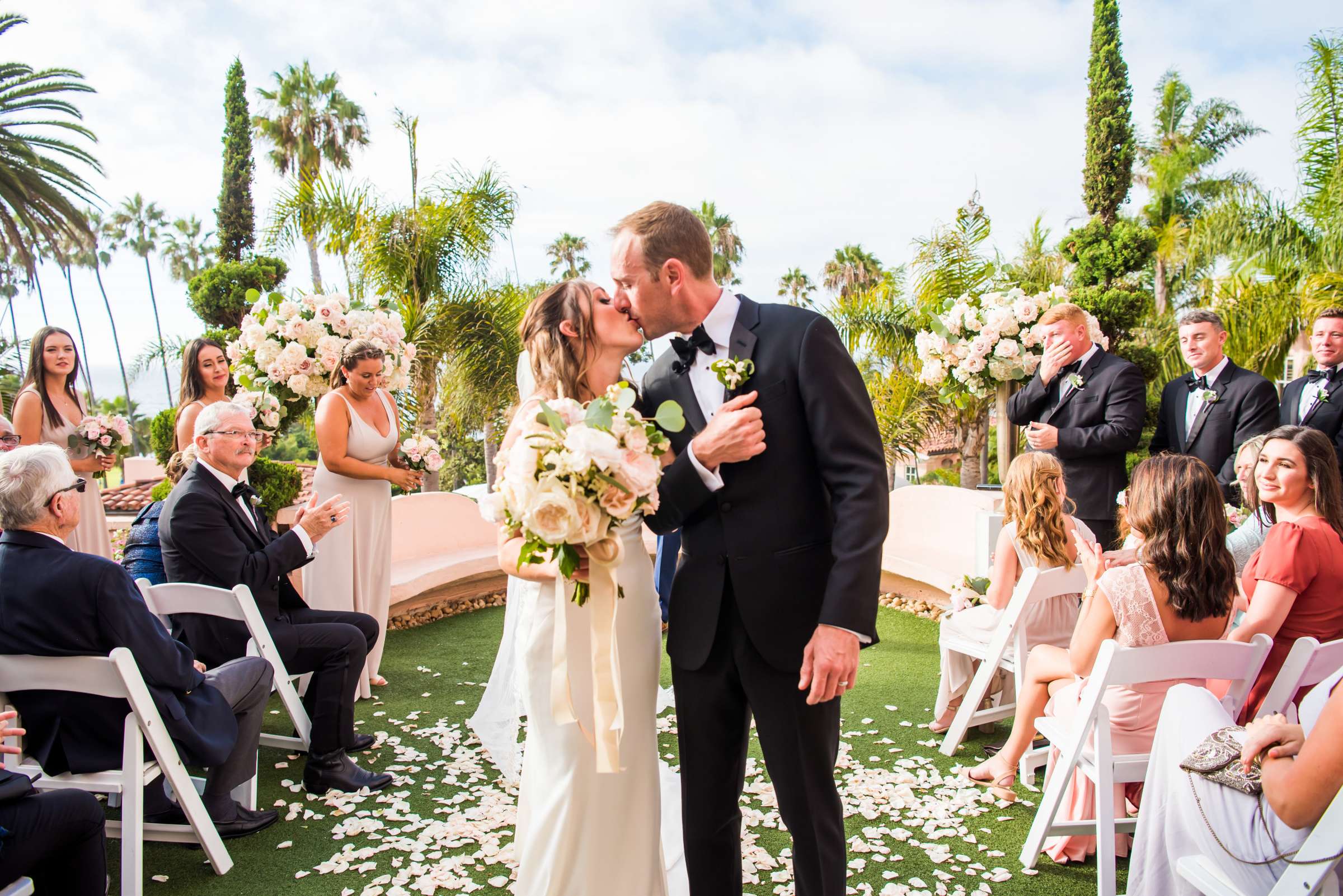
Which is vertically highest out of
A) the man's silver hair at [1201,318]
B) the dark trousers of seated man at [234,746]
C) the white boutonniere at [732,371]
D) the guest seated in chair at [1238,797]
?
the man's silver hair at [1201,318]

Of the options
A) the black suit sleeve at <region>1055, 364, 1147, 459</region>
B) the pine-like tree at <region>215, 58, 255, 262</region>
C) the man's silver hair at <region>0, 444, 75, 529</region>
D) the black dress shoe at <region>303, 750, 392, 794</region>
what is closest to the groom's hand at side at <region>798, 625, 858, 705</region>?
the man's silver hair at <region>0, 444, 75, 529</region>

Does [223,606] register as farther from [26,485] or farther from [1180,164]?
[1180,164]

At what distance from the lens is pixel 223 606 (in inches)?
149

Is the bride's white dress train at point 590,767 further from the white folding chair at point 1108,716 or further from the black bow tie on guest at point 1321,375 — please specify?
the black bow tie on guest at point 1321,375

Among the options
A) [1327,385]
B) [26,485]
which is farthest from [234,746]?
[1327,385]

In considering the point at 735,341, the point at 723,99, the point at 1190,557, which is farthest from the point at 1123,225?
the point at 735,341

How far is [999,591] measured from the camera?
4305 mm

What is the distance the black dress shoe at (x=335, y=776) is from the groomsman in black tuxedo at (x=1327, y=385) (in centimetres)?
547

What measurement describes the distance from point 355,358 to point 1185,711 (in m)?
4.65

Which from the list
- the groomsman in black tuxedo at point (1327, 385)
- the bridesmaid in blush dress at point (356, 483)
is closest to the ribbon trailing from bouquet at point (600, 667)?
the bridesmaid in blush dress at point (356, 483)

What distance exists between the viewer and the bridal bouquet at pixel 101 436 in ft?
19.3

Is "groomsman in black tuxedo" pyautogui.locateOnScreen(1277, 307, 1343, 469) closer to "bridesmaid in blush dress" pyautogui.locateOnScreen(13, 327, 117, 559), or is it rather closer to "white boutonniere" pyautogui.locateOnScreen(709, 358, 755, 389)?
"white boutonniere" pyautogui.locateOnScreen(709, 358, 755, 389)

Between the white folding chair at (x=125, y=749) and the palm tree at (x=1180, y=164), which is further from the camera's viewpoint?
the palm tree at (x=1180, y=164)

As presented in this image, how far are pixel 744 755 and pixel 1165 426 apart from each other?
4.37 m
